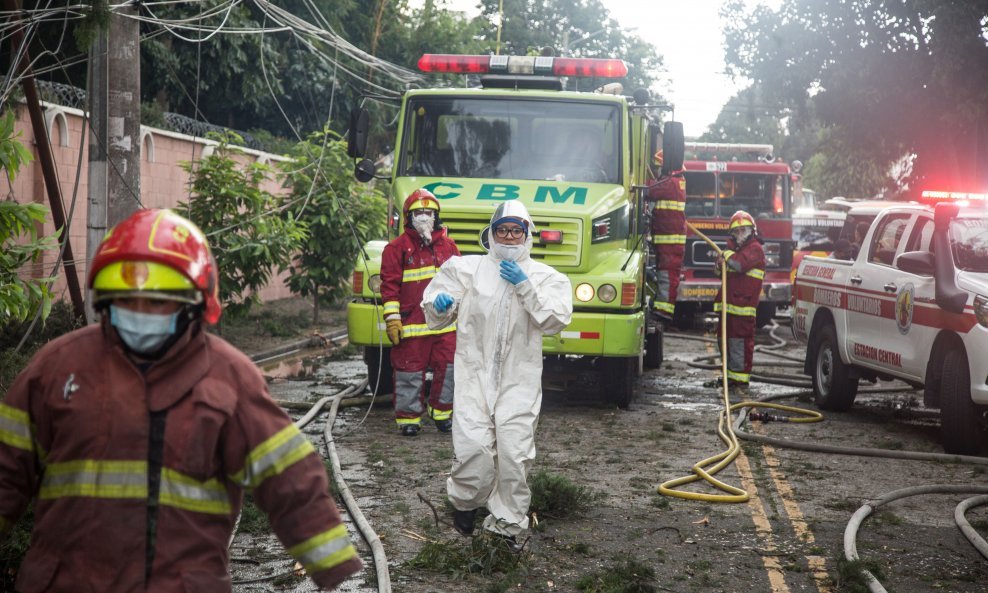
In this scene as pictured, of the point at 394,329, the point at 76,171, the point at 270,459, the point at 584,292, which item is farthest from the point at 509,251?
the point at 76,171

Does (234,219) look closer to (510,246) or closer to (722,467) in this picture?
(722,467)

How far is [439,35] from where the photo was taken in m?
28.7

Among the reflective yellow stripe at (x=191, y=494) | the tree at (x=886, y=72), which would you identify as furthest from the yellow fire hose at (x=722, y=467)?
the tree at (x=886, y=72)

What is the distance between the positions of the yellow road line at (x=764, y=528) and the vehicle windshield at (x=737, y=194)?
10.7 meters

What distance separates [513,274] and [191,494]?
11.4 feet

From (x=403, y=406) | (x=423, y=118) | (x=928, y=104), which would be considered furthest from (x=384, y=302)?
(x=928, y=104)

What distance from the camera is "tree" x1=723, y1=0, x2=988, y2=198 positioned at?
2438 cm

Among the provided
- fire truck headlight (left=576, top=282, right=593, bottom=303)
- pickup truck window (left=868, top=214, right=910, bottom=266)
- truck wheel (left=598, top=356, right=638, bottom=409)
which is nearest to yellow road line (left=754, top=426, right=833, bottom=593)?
truck wheel (left=598, top=356, right=638, bottom=409)

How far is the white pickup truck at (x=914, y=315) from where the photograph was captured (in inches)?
357

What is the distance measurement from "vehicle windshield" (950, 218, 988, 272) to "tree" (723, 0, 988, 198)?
1533 cm

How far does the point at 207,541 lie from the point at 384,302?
6.63m

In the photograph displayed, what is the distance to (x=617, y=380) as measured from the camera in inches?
437

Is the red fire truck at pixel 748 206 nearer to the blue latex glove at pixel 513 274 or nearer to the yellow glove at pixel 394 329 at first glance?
the yellow glove at pixel 394 329

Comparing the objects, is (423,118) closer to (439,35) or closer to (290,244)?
(290,244)
